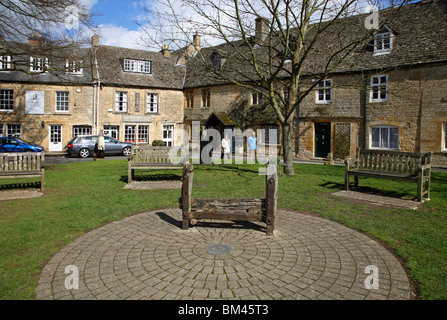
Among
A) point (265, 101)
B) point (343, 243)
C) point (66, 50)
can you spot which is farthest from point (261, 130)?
point (343, 243)

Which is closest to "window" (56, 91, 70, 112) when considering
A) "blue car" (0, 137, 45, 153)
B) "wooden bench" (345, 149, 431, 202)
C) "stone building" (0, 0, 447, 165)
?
"stone building" (0, 0, 447, 165)

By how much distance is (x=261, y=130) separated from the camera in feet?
86.8

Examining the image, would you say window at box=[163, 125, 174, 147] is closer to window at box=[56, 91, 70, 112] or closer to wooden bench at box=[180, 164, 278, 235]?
window at box=[56, 91, 70, 112]

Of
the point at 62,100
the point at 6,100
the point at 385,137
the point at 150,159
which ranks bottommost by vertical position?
the point at 150,159

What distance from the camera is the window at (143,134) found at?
107 ft

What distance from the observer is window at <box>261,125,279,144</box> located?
2573 centimetres

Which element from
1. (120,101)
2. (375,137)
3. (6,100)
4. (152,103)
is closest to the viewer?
(375,137)

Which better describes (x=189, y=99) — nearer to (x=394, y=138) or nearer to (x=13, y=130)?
(x=13, y=130)

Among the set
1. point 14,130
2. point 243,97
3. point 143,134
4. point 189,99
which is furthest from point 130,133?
point 243,97

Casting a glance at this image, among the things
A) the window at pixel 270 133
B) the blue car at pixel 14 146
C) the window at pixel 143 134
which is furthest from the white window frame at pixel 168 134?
the blue car at pixel 14 146

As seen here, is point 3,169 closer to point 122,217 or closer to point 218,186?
point 122,217

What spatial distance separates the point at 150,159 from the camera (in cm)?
1173

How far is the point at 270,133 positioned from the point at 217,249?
69.9 ft

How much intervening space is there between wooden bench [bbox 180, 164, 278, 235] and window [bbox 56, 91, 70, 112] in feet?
90.8
